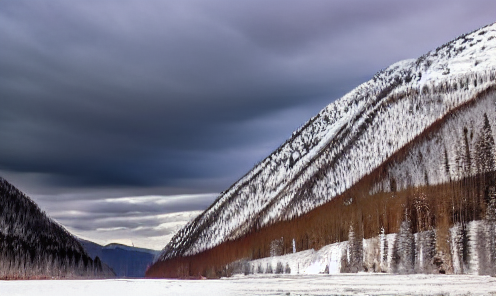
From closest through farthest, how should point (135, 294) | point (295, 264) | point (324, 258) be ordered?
point (135, 294), point (324, 258), point (295, 264)

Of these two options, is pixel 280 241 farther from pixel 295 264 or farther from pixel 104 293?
pixel 104 293

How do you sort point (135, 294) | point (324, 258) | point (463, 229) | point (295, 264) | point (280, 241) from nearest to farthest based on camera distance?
1. point (135, 294)
2. point (463, 229)
3. point (324, 258)
4. point (295, 264)
5. point (280, 241)

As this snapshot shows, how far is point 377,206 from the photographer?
6929 inches

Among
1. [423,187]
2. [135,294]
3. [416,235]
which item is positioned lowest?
[135,294]

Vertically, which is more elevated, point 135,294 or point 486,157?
point 486,157

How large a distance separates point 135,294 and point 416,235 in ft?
291

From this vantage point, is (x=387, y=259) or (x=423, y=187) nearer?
(x=387, y=259)

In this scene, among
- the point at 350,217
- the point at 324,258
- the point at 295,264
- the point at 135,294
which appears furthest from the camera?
the point at 350,217

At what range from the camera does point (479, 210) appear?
141m

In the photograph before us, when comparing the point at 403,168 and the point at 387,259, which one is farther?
the point at 403,168

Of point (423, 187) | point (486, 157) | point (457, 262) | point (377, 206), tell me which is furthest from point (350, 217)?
point (457, 262)

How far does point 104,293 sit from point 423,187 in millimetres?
120890

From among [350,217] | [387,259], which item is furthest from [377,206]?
[387,259]

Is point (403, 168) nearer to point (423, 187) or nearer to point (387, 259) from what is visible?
point (423, 187)
